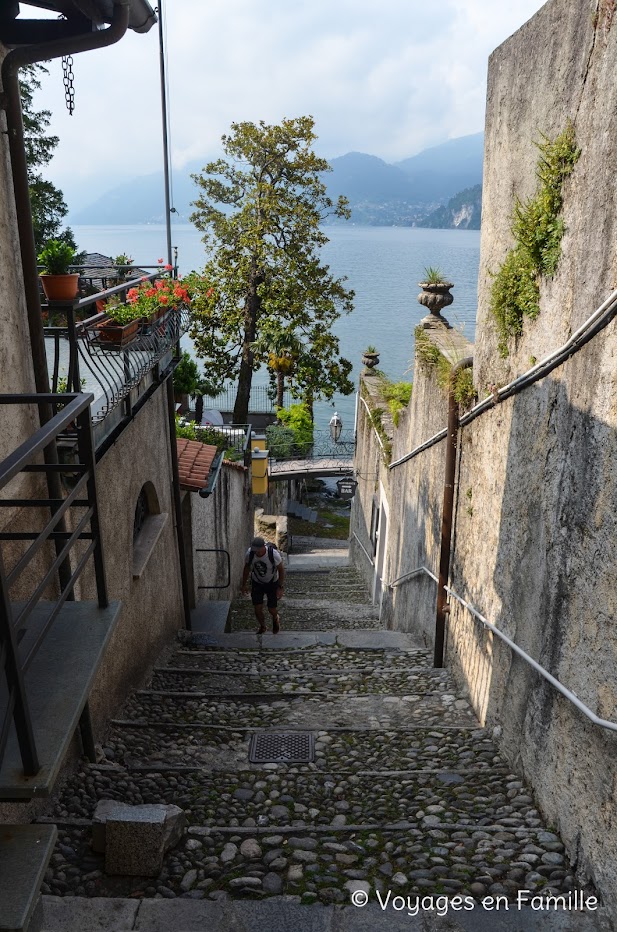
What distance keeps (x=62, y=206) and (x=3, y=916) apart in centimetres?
2532

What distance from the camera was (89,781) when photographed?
437 centimetres

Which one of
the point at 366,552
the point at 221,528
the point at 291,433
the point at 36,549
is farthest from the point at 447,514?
the point at 291,433

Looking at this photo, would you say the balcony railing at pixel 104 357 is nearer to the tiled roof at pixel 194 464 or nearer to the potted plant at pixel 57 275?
the potted plant at pixel 57 275

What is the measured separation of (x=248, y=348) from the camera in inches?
998

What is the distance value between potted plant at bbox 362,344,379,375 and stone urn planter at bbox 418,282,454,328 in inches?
317

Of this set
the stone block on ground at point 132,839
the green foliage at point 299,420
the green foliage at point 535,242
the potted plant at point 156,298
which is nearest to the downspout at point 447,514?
the green foliage at point 535,242

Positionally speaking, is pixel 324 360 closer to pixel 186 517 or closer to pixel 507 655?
pixel 186 517

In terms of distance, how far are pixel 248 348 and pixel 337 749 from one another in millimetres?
21094

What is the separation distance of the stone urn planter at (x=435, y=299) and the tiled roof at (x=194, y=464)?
332 centimetres

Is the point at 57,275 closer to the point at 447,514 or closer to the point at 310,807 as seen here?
the point at 310,807

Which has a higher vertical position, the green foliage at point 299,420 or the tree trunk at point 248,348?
the tree trunk at point 248,348

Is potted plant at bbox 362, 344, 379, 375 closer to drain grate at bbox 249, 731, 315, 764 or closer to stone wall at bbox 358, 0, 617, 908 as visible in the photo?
stone wall at bbox 358, 0, 617, 908

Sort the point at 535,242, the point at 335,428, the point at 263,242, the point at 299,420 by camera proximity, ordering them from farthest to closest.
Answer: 1. the point at 299,420
2. the point at 335,428
3. the point at 263,242
4. the point at 535,242

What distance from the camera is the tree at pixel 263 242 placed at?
23438 mm
